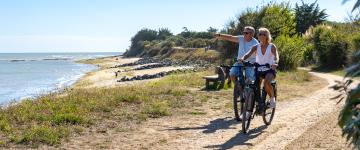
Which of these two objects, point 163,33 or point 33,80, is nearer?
→ point 33,80

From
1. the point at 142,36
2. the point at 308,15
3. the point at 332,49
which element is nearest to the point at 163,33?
the point at 142,36

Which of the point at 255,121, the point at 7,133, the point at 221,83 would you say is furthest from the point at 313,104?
the point at 7,133

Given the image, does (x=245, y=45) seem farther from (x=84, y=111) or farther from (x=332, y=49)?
(x=332, y=49)

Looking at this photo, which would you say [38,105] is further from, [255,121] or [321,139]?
[321,139]

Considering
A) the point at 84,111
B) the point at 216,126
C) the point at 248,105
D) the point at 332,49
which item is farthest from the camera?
the point at 332,49

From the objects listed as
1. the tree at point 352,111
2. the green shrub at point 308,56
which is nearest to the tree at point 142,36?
the green shrub at point 308,56

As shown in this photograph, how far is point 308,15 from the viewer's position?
59531mm

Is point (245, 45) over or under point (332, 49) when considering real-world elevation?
over

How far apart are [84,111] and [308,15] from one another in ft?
170

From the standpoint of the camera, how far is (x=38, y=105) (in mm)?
11781

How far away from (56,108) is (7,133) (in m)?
2.25

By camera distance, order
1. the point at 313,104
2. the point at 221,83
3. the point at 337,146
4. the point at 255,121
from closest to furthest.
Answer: the point at 337,146
the point at 255,121
the point at 313,104
the point at 221,83

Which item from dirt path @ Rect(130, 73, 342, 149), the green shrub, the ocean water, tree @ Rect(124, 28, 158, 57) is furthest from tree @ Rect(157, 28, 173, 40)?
dirt path @ Rect(130, 73, 342, 149)

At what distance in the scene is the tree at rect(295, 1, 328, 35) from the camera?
2326 inches
